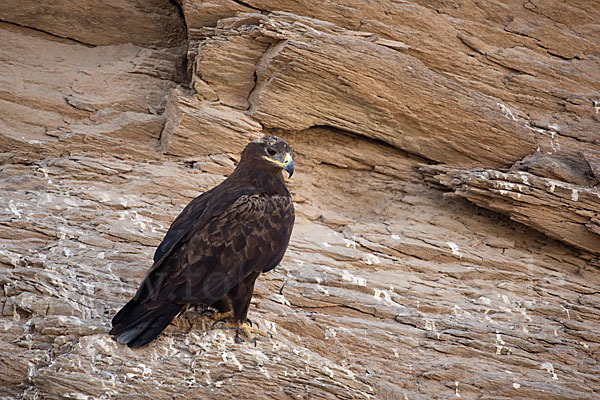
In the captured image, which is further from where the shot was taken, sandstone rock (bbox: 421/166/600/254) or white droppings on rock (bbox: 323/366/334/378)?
sandstone rock (bbox: 421/166/600/254)

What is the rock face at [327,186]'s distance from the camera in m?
5.25

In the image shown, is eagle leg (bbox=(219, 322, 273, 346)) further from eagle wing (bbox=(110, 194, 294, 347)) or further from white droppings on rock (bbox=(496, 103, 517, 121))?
white droppings on rock (bbox=(496, 103, 517, 121))

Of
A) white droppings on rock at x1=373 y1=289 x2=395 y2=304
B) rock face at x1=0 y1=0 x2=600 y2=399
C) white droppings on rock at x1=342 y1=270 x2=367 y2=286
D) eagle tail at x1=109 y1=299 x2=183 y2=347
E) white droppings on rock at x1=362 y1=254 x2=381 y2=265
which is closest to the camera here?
eagle tail at x1=109 y1=299 x2=183 y2=347

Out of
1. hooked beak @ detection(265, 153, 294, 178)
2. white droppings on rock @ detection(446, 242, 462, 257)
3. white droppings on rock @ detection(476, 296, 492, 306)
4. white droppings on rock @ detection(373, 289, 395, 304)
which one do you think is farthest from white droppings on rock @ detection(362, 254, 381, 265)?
hooked beak @ detection(265, 153, 294, 178)

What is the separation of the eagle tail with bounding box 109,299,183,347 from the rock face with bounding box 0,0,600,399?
0.41ft

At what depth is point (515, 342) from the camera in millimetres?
6371

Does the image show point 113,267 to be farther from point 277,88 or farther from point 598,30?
point 598,30

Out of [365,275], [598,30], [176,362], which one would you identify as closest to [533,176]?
[365,275]

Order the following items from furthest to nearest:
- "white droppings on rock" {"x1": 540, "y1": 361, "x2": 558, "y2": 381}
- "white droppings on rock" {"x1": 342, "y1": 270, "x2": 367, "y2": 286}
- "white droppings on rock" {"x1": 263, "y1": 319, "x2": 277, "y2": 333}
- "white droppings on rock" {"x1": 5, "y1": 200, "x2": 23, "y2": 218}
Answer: "white droppings on rock" {"x1": 342, "y1": 270, "x2": 367, "y2": 286} → "white droppings on rock" {"x1": 5, "y1": 200, "x2": 23, "y2": 218} → "white droppings on rock" {"x1": 540, "y1": 361, "x2": 558, "y2": 381} → "white droppings on rock" {"x1": 263, "y1": 319, "x2": 277, "y2": 333}

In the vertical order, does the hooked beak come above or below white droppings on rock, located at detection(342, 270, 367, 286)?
above

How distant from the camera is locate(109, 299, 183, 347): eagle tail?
4859mm

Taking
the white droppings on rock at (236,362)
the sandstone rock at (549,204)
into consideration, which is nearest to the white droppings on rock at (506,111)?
the sandstone rock at (549,204)

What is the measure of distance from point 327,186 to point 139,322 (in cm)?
424

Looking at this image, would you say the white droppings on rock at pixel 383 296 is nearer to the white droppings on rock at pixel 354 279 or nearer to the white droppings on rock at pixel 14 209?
the white droppings on rock at pixel 354 279
